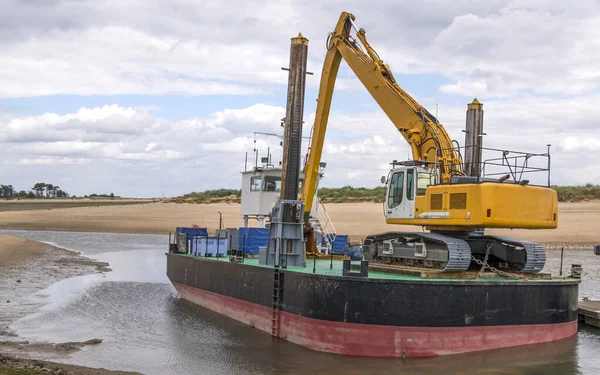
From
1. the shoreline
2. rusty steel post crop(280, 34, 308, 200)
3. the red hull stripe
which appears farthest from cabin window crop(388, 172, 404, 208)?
the shoreline

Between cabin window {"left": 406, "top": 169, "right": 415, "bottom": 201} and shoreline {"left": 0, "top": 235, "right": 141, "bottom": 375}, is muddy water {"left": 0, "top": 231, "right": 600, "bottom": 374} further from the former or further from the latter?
cabin window {"left": 406, "top": 169, "right": 415, "bottom": 201}

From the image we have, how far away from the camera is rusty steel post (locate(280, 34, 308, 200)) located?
17.1m

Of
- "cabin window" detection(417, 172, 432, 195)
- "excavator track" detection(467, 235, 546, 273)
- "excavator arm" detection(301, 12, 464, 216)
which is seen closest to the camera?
"excavator track" detection(467, 235, 546, 273)

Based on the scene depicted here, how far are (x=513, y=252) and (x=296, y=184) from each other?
5422mm

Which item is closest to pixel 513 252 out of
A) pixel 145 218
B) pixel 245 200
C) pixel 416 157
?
pixel 416 157

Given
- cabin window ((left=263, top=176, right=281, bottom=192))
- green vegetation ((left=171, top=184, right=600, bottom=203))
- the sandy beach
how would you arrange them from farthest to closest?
green vegetation ((left=171, top=184, right=600, bottom=203)), the sandy beach, cabin window ((left=263, top=176, right=281, bottom=192))

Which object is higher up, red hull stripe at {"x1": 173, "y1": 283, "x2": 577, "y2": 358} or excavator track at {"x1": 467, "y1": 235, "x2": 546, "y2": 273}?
excavator track at {"x1": 467, "y1": 235, "x2": 546, "y2": 273}

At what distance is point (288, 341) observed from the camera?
15328mm

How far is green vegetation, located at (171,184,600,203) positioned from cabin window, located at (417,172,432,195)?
4263 cm

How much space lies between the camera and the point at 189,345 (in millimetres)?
15695

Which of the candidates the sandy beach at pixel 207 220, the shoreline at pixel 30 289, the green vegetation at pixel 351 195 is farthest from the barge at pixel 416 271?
the green vegetation at pixel 351 195

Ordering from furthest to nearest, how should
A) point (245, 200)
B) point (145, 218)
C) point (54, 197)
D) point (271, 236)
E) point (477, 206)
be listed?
point (54, 197) < point (145, 218) < point (245, 200) < point (271, 236) < point (477, 206)

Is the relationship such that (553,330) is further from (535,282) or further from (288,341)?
(288,341)

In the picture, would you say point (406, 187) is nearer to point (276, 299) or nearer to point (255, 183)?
point (276, 299)
